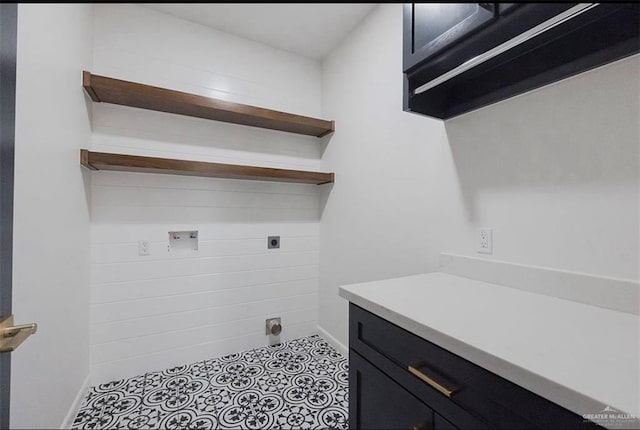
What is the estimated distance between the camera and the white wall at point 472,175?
0.93 meters

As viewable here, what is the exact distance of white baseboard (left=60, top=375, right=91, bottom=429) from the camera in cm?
130

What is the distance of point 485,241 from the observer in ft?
4.21

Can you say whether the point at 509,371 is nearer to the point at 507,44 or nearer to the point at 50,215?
the point at 507,44

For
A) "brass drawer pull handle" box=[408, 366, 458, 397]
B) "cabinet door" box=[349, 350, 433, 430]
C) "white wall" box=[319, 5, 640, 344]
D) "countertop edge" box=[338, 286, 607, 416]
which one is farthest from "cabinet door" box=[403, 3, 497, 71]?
"cabinet door" box=[349, 350, 433, 430]

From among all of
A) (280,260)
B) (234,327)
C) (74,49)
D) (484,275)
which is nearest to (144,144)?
(74,49)

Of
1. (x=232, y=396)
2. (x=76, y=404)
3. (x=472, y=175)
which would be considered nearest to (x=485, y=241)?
(x=472, y=175)

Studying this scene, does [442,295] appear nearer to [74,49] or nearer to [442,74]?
[442,74]

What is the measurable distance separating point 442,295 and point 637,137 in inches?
30.2

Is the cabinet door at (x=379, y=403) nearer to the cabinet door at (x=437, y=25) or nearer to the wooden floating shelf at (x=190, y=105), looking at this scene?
the cabinet door at (x=437, y=25)

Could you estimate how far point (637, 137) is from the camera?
0.87 m

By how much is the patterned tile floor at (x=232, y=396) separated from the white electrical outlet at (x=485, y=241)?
1169mm

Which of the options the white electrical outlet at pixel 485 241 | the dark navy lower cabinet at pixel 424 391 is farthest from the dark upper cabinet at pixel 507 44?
the dark navy lower cabinet at pixel 424 391

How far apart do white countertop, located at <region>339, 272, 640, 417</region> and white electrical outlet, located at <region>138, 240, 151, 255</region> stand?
60.3 inches

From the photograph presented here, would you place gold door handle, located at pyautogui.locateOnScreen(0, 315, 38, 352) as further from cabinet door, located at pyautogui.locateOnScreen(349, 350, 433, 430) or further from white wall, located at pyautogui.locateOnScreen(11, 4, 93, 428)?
cabinet door, located at pyautogui.locateOnScreen(349, 350, 433, 430)
